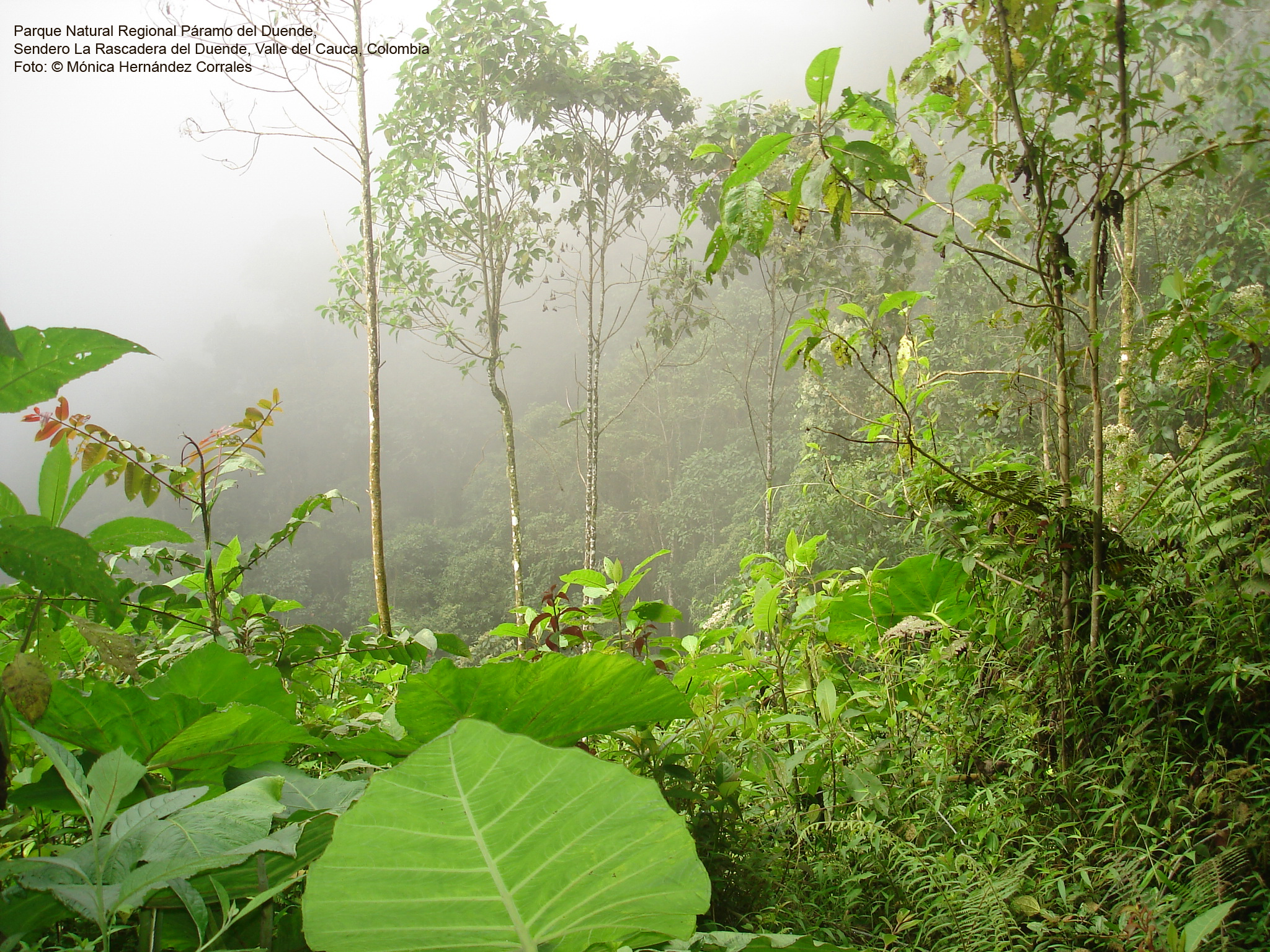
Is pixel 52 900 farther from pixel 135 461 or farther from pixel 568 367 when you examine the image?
pixel 568 367

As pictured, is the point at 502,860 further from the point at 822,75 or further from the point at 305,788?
the point at 822,75

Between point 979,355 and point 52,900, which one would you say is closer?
point 52,900

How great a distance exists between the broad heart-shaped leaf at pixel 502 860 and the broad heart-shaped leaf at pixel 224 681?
20 centimetres

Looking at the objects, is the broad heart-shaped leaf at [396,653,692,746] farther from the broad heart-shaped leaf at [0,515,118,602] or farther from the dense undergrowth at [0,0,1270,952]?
the broad heart-shaped leaf at [0,515,118,602]

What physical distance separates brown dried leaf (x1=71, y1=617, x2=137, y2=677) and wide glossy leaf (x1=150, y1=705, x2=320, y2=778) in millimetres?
123

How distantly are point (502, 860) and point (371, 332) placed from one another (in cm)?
305

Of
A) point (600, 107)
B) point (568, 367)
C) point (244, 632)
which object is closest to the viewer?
point (244, 632)

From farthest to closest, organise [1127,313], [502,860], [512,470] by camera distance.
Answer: [512,470] → [1127,313] → [502,860]

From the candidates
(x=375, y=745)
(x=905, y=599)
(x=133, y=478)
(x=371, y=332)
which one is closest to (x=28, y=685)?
(x=375, y=745)

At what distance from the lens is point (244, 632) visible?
751 mm

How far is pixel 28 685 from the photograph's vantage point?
276mm

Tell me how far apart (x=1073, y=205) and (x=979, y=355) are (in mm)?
6377

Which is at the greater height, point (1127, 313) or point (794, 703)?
point (1127, 313)

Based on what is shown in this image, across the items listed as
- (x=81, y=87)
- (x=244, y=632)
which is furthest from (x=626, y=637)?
(x=81, y=87)
